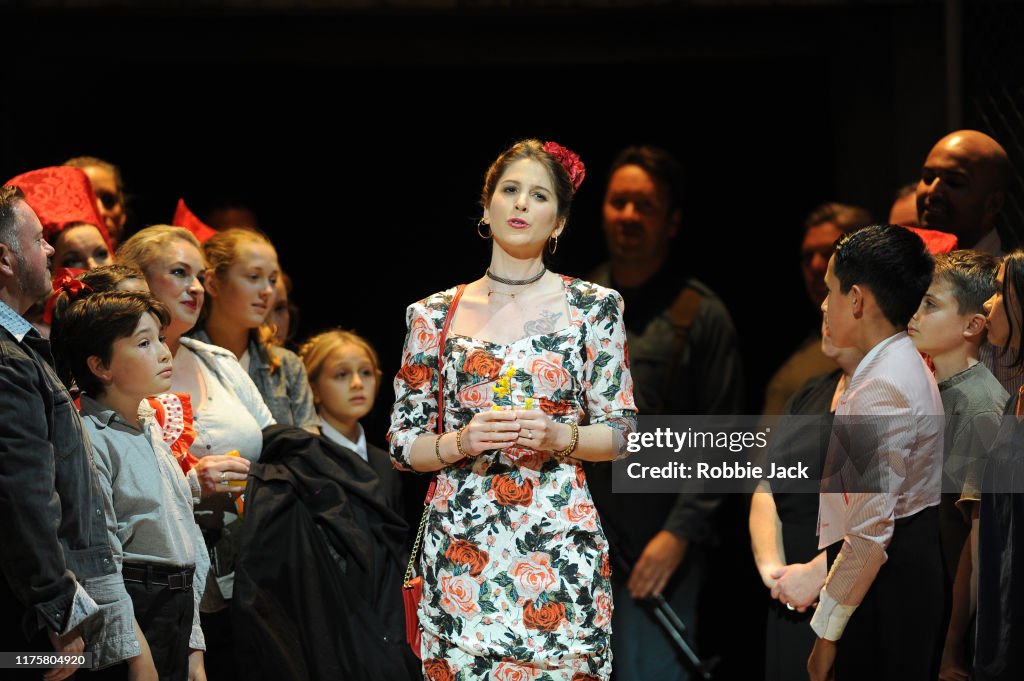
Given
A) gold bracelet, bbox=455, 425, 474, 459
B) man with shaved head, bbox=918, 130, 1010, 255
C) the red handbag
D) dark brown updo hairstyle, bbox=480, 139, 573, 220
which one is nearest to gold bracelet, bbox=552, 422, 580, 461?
gold bracelet, bbox=455, 425, 474, 459

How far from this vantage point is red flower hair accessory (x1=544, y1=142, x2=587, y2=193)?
11.1 ft

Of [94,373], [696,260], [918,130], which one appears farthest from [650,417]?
[94,373]

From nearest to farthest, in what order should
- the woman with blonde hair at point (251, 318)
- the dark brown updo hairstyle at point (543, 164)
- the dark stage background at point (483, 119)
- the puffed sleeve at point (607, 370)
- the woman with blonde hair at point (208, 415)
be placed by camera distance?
the puffed sleeve at point (607, 370)
the dark brown updo hairstyle at point (543, 164)
the woman with blonde hair at point (208, 415)
the woman with blonde hair at point (251, 318)
the dark stage background at point (483, 119)

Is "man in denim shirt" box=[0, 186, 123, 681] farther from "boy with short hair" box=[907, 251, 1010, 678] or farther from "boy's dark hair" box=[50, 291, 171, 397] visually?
"boy with short hair" box=[907, 251, 1010, 678]

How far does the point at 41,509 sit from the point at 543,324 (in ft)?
4.02

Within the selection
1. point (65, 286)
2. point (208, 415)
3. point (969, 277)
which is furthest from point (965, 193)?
point (65, 286)

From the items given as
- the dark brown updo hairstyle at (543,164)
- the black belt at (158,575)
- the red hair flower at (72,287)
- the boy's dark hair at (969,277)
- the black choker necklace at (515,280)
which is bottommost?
the black belt at (158,575)

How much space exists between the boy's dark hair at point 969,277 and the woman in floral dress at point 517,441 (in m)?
1.00

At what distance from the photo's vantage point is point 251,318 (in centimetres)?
424

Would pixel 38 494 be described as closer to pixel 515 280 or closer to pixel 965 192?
pixel 515 280

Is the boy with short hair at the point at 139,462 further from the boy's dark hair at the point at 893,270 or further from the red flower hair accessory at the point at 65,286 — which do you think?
the boy's dark hair at the point at 893,270

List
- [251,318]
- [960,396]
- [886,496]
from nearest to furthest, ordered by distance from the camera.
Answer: [886,496], [960,396], [251,318]

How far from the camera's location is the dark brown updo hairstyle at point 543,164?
3.35 meters

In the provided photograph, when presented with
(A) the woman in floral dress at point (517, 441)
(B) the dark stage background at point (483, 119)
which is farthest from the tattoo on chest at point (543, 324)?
(B) the dark stage background at point (483, 119)
